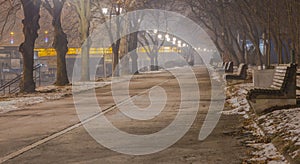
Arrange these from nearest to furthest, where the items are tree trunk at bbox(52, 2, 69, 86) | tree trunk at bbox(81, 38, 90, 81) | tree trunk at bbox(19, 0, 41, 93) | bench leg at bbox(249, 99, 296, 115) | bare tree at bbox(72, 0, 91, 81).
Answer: bench leg at bbox(249, 99, 296, 115)
tree trunk at bbox(19, 0, 41, 93)
tree trunk at bbox(52, 2, 69, 86)
bare tree at bbox(72, 0, 91, 81)
tree trunk at bbox(81, 38, 90, 81)

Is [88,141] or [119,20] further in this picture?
[119,20]

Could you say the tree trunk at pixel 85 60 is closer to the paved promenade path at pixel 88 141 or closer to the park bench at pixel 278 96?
the paved promenade path at pixel 88 141

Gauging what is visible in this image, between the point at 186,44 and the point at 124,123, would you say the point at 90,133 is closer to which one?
the point at 124,123

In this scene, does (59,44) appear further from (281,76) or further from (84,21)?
(281,76)

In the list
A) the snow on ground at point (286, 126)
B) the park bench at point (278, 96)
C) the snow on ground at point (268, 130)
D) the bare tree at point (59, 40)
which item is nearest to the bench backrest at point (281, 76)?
the park bench at point (278, 96)

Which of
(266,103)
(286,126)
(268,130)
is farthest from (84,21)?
(286,126)

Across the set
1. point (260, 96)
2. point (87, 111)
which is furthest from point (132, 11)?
point (260, 96)

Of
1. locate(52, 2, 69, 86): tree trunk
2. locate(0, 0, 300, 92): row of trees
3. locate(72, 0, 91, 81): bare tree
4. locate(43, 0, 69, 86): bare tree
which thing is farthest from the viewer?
locate(72, 0, 91, 81): bare tree

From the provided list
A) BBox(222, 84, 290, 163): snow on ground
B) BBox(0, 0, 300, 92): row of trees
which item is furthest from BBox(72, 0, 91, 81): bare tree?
BBox(222, 84, 290, 163): snow on ground

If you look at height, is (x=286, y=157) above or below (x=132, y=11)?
below

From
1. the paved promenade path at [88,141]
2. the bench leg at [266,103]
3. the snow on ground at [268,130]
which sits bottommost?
the paved promenade path at [88,141]

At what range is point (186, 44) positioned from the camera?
384 feet

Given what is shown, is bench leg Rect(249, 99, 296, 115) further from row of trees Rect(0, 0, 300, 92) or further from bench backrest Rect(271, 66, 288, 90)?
row of trees Rect(0, 0, 300, 92)

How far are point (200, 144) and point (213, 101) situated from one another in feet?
30.8
